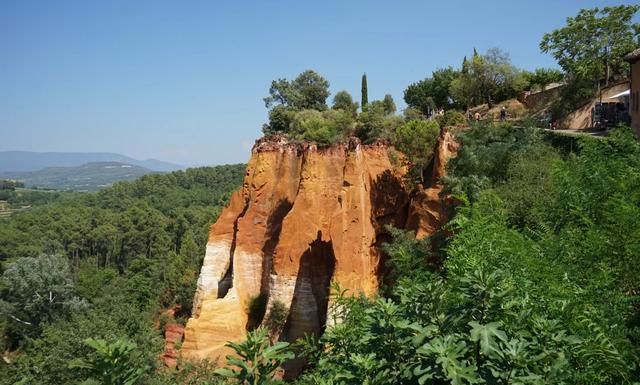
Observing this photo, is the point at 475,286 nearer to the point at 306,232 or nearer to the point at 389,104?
the point at 306,232

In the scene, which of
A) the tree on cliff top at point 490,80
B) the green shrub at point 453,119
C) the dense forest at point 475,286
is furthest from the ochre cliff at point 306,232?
the tree on cliff top at point 490,80

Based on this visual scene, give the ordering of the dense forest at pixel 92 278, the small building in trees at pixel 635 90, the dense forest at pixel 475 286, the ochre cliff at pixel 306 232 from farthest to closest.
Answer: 1. the small building in trees at pixel 635 90
2. the dense forest at pixel 92 278
3. the ochre cliff at pixel 306 232
4. the dense forest at pixel 475 286

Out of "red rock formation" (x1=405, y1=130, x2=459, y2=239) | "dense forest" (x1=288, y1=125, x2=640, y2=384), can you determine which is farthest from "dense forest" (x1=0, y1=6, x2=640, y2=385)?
"red rock formation" (x1=405, y1=130, x2=459, y2=239)

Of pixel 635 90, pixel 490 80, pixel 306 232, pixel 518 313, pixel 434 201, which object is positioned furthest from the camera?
pixel 490 80

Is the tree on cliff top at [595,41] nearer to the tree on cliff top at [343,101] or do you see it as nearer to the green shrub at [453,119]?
the green shrub at [453,119]

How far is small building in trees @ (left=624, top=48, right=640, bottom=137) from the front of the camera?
1902 cm

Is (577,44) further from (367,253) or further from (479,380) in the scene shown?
(479,380)

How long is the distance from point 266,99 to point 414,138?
34.9 m

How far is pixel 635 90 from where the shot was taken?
19562 mm

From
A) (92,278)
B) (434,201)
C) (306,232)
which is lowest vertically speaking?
(92,278)

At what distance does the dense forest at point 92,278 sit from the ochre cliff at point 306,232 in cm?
274

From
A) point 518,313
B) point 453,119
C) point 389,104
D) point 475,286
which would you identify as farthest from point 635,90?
point 389,104

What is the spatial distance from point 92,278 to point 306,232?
118ft

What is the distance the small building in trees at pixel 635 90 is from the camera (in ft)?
62.4
